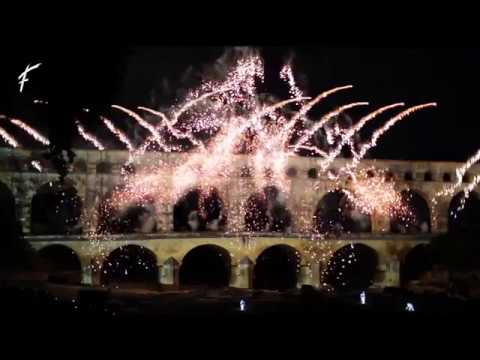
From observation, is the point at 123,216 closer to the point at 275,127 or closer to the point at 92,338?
the point at 275,127

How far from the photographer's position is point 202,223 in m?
43.1

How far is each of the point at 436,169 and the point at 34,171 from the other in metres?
25.0

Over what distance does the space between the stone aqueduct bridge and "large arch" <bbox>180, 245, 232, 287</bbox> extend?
6.59ft

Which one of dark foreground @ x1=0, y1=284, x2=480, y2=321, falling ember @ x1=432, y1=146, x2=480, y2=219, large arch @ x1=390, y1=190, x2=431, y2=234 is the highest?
falling ember @ x1=432, y1=146, x2=480, y2=219

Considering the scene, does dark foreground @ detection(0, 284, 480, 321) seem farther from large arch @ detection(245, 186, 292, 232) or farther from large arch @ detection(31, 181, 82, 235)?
large arch @ detection(245, 186, 292, 232)

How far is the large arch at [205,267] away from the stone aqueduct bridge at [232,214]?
2.01 metres

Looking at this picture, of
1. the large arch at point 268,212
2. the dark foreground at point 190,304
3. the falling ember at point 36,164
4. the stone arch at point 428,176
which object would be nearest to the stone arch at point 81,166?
the falling ember at point 36,164

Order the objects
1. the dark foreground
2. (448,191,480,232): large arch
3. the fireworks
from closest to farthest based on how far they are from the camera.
→ the dark foreground < the fireworks < (448,191,480,232): large arch

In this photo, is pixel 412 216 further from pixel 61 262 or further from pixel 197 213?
pixel 61 262

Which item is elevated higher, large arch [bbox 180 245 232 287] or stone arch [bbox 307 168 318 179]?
stone arch [bbox 307 168 318 179]

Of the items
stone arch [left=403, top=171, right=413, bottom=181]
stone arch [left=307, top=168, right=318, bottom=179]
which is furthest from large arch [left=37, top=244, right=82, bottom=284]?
stone arch [left=403, top=171, right=413, bottom=181]

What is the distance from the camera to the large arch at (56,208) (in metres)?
38.1

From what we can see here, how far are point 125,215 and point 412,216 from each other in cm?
1911

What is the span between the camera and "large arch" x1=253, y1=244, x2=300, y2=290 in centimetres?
4128
